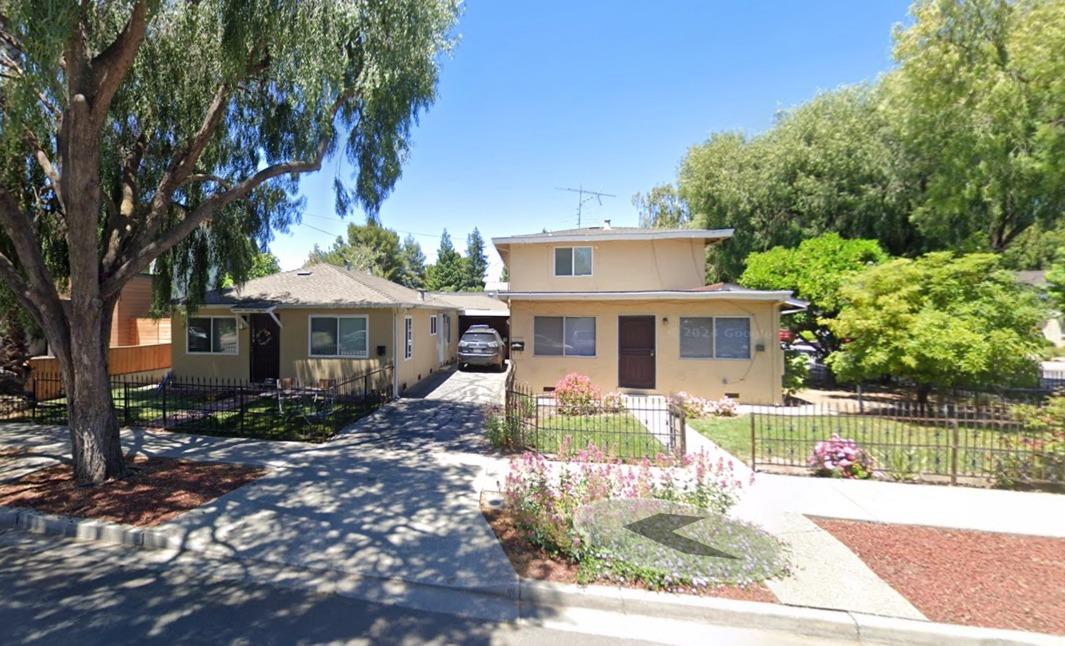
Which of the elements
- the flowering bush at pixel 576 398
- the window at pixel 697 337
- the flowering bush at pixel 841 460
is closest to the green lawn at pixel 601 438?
the flowering bush at pixel 576 398

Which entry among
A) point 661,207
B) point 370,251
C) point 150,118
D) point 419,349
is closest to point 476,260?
point 370,251

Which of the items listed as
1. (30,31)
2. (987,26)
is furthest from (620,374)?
(987,26)

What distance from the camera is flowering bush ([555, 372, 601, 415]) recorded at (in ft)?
34.2

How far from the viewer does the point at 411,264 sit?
57625mm

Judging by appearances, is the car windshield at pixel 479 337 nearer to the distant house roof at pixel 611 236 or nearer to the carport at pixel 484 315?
the carport at pixel 484 315

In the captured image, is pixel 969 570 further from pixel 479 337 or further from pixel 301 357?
pixel 479 337

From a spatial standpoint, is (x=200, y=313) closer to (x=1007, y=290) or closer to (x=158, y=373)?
(x=158, y=373)

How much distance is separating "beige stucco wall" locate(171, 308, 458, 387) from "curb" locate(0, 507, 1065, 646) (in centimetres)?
849

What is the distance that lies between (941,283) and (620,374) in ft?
25.2

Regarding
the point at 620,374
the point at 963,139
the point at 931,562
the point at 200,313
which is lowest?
the point at 931,562

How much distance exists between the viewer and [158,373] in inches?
655

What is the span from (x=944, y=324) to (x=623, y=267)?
25.4 feet

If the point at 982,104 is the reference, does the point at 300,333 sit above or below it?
below

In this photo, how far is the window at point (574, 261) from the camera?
14.4 meters
